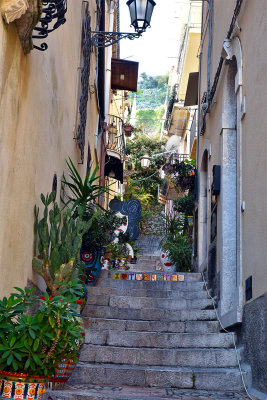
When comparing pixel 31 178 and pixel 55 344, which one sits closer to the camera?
pixel 55 344

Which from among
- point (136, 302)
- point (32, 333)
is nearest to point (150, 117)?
point (136, 302)

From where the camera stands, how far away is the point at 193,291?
31.7 feet

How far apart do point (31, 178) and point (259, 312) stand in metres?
2.67

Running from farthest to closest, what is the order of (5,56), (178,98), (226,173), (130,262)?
(178,98)
(130,262)
(226,173)
(5,56)

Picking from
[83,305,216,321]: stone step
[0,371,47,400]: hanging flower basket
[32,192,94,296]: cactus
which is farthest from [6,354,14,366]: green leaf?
[83,305,216,321]: stone step

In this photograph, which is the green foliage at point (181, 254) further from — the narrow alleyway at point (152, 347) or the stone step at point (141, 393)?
the stone step at point (141, 393)

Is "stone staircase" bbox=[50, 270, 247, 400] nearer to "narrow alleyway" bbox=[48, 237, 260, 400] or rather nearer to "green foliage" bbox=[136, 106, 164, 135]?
"narrow alleyway" bbox=[48, 237, 260, 400]

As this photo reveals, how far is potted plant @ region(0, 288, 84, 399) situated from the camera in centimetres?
366

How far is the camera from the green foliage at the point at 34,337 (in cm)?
368

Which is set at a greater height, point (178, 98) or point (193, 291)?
point (178, 98)

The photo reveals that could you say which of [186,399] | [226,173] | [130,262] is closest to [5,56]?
[186,399]

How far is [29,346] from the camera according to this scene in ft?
12.2

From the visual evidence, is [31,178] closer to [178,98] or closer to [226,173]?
[226,173]

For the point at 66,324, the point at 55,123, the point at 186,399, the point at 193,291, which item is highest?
the point at 55,123
